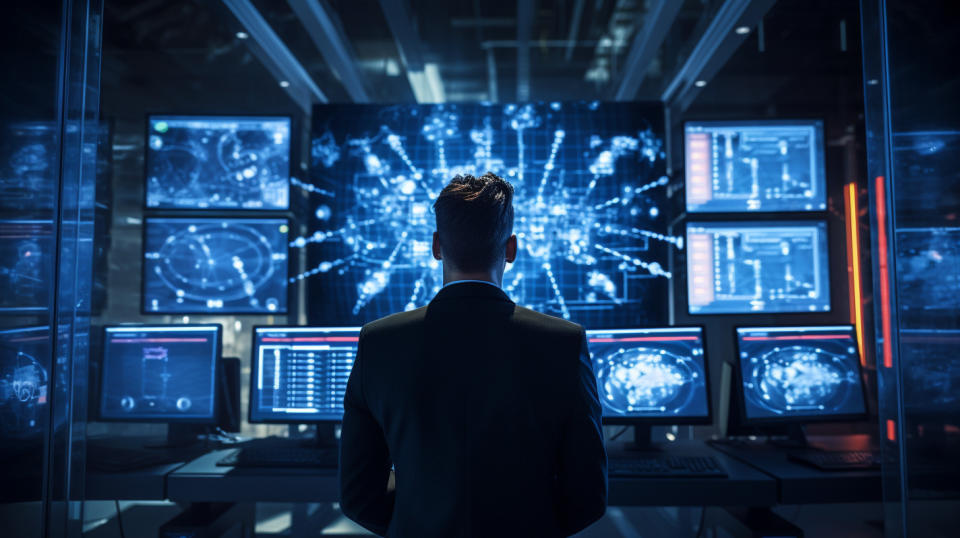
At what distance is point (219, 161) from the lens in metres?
2.80

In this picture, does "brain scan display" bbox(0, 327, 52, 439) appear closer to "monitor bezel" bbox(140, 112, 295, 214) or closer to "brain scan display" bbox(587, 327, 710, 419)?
"monitor bezel" bbox(140, 112, 295, 214)

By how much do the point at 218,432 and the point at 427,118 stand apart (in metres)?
1.71

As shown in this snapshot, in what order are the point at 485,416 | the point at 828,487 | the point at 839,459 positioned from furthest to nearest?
the point at 839,459, the point at 828,487, the point at 485,416

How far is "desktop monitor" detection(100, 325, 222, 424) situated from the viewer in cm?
235

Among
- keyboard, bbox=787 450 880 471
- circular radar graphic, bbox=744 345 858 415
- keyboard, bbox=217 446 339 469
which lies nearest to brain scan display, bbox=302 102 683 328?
circular radar graphic, bbox=744 345 858 415

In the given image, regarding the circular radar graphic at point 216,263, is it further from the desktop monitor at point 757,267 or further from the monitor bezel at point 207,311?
the desktop monitor at point 757,267

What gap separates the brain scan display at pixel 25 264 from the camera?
176 cm

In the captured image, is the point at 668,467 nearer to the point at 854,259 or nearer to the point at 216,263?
the point at 854,259

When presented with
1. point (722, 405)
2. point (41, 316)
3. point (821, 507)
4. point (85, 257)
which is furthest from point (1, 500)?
point (821, 507)

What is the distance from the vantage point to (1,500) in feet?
5.67

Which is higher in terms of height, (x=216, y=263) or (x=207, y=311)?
(x=216, y=263)

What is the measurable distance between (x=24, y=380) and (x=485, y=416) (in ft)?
5.11

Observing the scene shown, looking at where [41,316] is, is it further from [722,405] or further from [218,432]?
[722,405]

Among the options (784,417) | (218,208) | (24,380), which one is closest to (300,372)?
(24,380)
